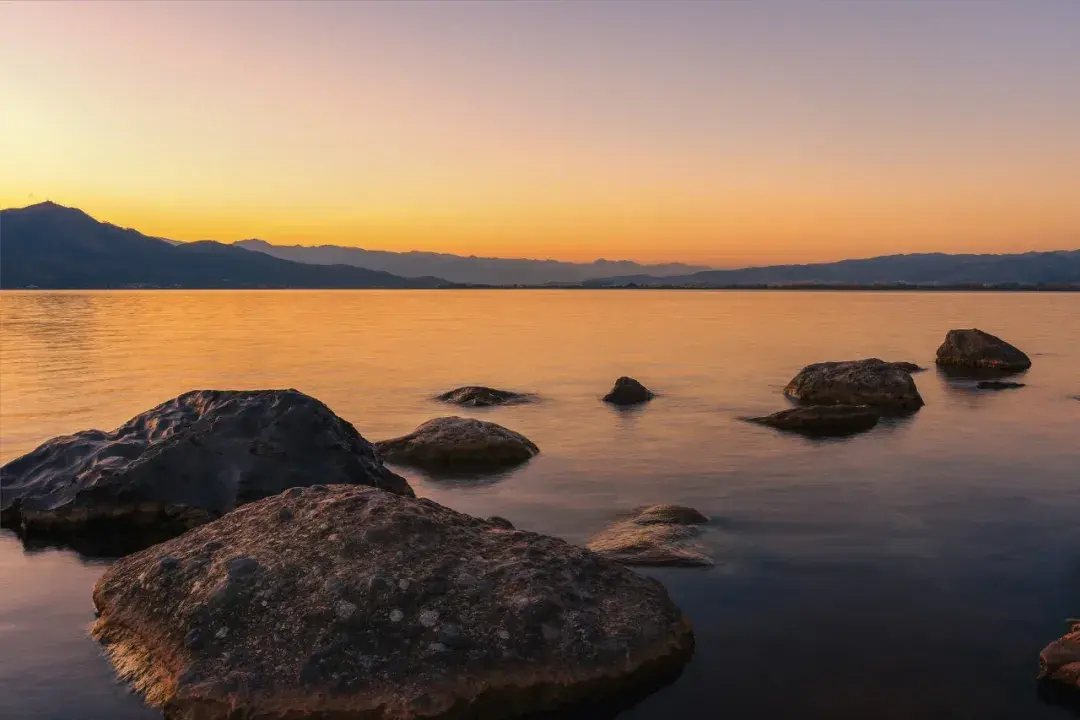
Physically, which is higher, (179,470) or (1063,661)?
(179,470)

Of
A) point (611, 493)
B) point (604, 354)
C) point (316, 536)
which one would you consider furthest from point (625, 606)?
point (604, 354)

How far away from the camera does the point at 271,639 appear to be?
774 centimetres

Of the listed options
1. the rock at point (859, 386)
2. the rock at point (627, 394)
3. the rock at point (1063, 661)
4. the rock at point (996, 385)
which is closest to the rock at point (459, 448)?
the rock at point (627, 394)

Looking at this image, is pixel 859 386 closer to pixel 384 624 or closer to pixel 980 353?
pixel 980 353

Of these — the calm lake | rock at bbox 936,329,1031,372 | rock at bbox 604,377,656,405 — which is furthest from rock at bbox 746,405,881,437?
rock at bbox 936,329,1031,372

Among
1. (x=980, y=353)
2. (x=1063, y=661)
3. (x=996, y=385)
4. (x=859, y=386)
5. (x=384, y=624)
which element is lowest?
(x=996, y=385)

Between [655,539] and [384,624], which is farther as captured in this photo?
[655,539]

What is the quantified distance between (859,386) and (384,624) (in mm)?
23761

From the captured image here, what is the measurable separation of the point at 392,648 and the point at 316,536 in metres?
2.12

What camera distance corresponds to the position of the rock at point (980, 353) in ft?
130

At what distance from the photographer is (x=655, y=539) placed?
12.2 m

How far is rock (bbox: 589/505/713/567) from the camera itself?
11.3 meters

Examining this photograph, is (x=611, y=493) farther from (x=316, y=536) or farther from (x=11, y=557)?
(x=11, y=557)

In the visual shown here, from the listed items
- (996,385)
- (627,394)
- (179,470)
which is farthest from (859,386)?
(179,470)
